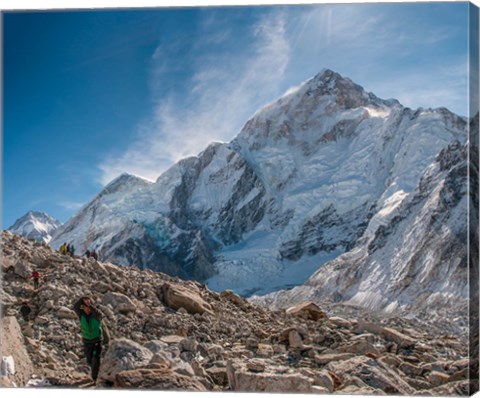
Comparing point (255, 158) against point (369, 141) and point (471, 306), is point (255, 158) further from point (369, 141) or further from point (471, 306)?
point (471, 306)

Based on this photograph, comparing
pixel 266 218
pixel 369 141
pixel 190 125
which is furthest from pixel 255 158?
pixel 190 125

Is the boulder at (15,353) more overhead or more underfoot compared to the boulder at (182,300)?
more underfoot

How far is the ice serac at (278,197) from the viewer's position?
7100 cm

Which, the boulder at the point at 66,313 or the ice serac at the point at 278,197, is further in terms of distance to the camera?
the ice serac at the point at 278,197

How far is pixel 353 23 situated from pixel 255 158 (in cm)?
9258

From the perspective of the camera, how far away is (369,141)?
288 ft

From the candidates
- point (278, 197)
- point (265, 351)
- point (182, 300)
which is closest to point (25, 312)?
point (182, 300)

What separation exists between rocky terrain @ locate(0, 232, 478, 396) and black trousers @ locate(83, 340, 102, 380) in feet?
0.41

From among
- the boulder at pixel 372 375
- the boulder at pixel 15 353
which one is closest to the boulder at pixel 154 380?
the boulder at pixel 15 353

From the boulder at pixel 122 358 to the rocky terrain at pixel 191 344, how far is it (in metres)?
0.01

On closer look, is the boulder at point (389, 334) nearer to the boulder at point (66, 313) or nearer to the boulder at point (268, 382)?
the boulder at point (268, 382)

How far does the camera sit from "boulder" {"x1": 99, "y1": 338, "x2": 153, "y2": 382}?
28.2 feet

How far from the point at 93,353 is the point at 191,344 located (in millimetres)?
1534

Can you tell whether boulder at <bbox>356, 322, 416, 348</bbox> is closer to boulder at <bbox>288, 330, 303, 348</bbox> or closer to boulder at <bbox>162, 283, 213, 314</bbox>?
boulder at <bbox>288, 330, 303, 348</bbox>
